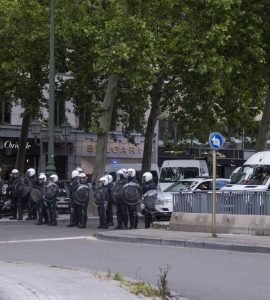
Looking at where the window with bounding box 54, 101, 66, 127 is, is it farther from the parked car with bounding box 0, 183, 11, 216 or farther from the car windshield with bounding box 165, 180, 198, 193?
the car windshield with bounding box 165, 180, 198, 193

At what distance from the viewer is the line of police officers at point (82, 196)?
2242 centimetres

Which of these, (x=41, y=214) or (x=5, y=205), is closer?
(x=41, y=214)

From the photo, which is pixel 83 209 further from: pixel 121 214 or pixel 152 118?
pixel 152 118

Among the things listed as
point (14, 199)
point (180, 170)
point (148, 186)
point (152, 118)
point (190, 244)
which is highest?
point (152, 118)

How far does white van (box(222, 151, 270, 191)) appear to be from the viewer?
76.8ft

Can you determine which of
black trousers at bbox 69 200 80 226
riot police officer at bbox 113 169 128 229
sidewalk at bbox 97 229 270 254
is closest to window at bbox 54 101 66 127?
black trousers at bbox 69 200 80 226

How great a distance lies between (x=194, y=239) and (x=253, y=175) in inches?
267

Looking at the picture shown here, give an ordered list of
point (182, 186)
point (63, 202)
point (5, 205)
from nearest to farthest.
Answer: point (5, 205)
point (182, 186)
point (63, 202)

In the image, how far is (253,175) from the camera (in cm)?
2400

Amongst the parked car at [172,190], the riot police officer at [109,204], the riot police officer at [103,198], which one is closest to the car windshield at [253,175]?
the parked car at [172,190]

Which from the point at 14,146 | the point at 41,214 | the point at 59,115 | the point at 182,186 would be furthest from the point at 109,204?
the point at 59,115

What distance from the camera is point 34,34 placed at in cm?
3095

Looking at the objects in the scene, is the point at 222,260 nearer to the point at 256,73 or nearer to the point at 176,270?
the point at 176,270

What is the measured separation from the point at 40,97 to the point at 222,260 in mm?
21490
